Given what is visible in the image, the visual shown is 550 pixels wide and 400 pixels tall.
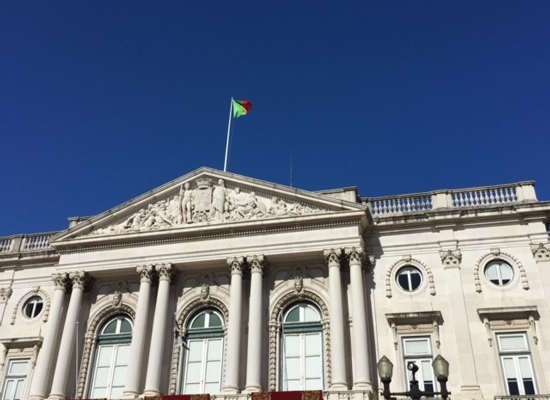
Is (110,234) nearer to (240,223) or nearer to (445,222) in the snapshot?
(240,223)

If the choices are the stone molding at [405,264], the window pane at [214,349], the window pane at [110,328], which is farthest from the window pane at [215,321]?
the stone molding at [405,264]

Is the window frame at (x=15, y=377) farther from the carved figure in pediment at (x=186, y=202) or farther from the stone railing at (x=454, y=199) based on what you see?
the stone railing at (x=454, y=199)

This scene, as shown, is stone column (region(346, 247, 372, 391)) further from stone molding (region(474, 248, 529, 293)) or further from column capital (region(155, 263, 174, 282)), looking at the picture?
column capital (region(155, 263, 174, 282))

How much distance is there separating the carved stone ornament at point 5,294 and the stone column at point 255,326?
41.7ft

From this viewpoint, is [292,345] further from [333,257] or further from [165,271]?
[165,271]

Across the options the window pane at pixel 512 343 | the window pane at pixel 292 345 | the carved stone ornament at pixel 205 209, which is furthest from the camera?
the carved stone ornament at pixel 205 209

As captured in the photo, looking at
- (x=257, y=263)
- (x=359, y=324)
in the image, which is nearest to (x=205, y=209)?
(x=257, y=263)

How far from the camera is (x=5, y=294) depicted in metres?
30.1

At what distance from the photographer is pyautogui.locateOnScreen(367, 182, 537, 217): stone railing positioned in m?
26.5

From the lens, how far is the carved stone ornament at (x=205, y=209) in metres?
27.5

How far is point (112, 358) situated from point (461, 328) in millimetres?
15073

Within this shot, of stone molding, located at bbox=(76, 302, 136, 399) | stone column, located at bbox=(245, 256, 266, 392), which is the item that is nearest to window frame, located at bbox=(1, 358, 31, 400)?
stone molding, located at bbox=(76, 302, 136, 399)

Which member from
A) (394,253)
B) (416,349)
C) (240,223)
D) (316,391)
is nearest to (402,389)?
(416,349)

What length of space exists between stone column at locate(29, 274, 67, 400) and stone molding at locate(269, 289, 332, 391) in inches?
383
